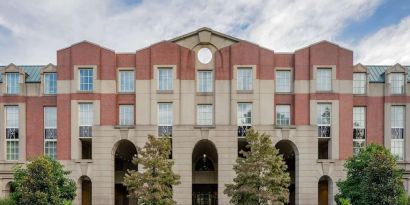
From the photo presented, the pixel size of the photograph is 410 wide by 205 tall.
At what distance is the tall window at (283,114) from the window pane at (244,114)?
3.26 meters

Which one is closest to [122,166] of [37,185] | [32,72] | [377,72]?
[32,72]

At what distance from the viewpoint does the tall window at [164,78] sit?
4119 cm

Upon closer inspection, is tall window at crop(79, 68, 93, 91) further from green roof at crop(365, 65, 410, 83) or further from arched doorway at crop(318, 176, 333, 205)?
green roof at crop(365, 65, 410, 83)

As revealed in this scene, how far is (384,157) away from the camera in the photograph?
1156 inches

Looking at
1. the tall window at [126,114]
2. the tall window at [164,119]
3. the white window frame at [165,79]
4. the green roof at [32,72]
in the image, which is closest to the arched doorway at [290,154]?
the tall window at [164,119]

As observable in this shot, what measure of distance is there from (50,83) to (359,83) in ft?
118

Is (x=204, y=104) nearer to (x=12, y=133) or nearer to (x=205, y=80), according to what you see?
(x=205, y=80)

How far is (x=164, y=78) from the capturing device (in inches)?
1624

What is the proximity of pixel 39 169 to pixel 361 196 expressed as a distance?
2698 centimetres

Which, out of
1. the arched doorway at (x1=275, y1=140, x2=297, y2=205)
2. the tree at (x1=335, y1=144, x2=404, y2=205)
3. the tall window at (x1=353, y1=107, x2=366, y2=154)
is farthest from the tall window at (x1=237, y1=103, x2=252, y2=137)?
the tree at (x1=335, y1=144, x2=404, y2=205)

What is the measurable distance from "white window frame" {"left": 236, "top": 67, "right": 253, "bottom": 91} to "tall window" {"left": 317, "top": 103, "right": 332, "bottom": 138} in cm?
799

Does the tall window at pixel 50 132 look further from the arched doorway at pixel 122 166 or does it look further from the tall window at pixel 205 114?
the tall window at pixel 205 114

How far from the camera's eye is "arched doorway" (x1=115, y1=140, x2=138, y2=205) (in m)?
45.1

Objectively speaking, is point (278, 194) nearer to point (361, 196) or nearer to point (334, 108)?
point (361, 196)
